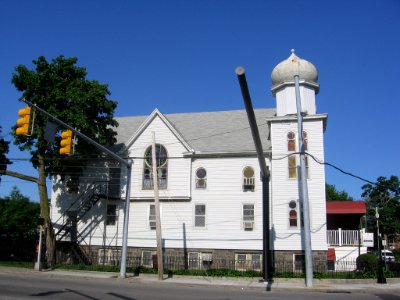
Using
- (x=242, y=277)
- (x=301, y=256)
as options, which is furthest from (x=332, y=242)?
(x=242, y=277)

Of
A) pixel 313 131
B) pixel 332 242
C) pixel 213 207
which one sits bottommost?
pixel 332 242

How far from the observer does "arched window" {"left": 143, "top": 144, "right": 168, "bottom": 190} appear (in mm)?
31219

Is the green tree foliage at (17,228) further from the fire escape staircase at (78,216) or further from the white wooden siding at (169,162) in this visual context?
the white wooden siding at (169,162)

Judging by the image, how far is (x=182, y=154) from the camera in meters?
31.1

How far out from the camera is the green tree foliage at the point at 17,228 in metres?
34.0

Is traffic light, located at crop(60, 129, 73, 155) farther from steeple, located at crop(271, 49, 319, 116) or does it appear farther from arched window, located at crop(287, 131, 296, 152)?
steeple, located at crop(271, 49, 319, 116)

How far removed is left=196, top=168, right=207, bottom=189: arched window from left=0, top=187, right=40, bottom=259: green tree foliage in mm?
14521

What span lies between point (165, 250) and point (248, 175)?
787 cm

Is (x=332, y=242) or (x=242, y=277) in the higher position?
(x=332, y=242)

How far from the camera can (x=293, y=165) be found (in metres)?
28.8

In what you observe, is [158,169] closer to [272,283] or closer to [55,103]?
[55,103]

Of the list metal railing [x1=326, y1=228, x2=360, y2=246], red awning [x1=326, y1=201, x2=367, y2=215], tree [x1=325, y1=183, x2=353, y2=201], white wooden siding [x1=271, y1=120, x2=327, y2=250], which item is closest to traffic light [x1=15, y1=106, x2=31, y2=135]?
white wooden siding [x1=271, y1=120, x2=327, y2=250]

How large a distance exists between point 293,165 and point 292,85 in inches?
224

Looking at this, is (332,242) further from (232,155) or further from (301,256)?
(232,155)
